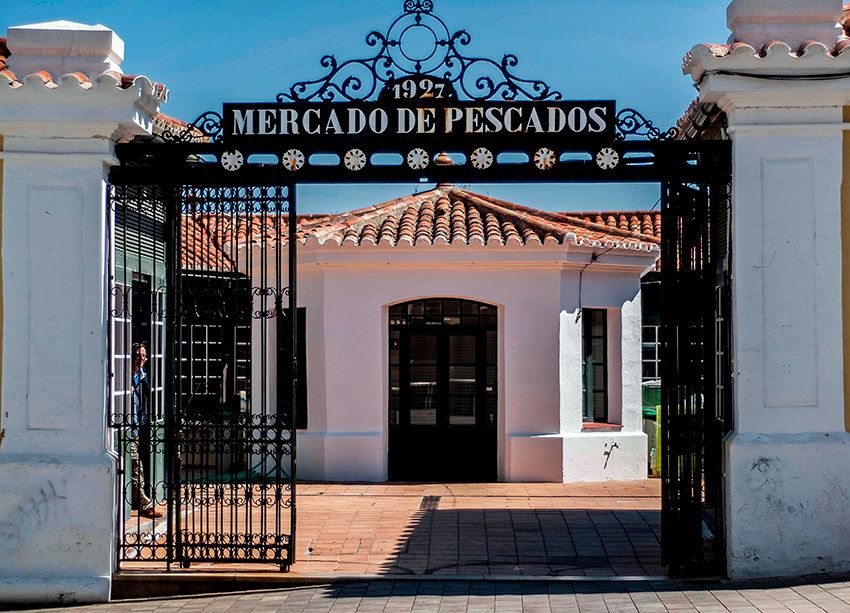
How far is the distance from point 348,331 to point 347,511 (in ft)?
11.7

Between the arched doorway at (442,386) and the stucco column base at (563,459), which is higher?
the arched doorway at (442,386)

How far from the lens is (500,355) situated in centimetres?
1464

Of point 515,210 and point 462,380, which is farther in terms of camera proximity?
point 515,210

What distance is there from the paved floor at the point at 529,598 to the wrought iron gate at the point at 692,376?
453 mm

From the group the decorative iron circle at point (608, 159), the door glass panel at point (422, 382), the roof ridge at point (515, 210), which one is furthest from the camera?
the roof ridge at point (515, 210)

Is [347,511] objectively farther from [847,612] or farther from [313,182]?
[847,612]

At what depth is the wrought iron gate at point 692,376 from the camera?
26.7 ft

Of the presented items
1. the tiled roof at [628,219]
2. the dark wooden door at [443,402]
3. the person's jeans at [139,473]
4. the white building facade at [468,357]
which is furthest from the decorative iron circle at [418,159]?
the tiled roof at [628,219]

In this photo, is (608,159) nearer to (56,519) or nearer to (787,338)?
(787,338)

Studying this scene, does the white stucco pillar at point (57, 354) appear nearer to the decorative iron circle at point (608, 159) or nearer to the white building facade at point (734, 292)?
the white building facade at point (734, 292)

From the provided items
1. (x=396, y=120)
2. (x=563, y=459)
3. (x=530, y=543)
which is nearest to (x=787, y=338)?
(x=530, y=543)

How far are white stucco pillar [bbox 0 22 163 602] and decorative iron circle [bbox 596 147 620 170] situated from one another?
3337 millimetres

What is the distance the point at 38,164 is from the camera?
796 cm

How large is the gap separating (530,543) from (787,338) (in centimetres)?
313
